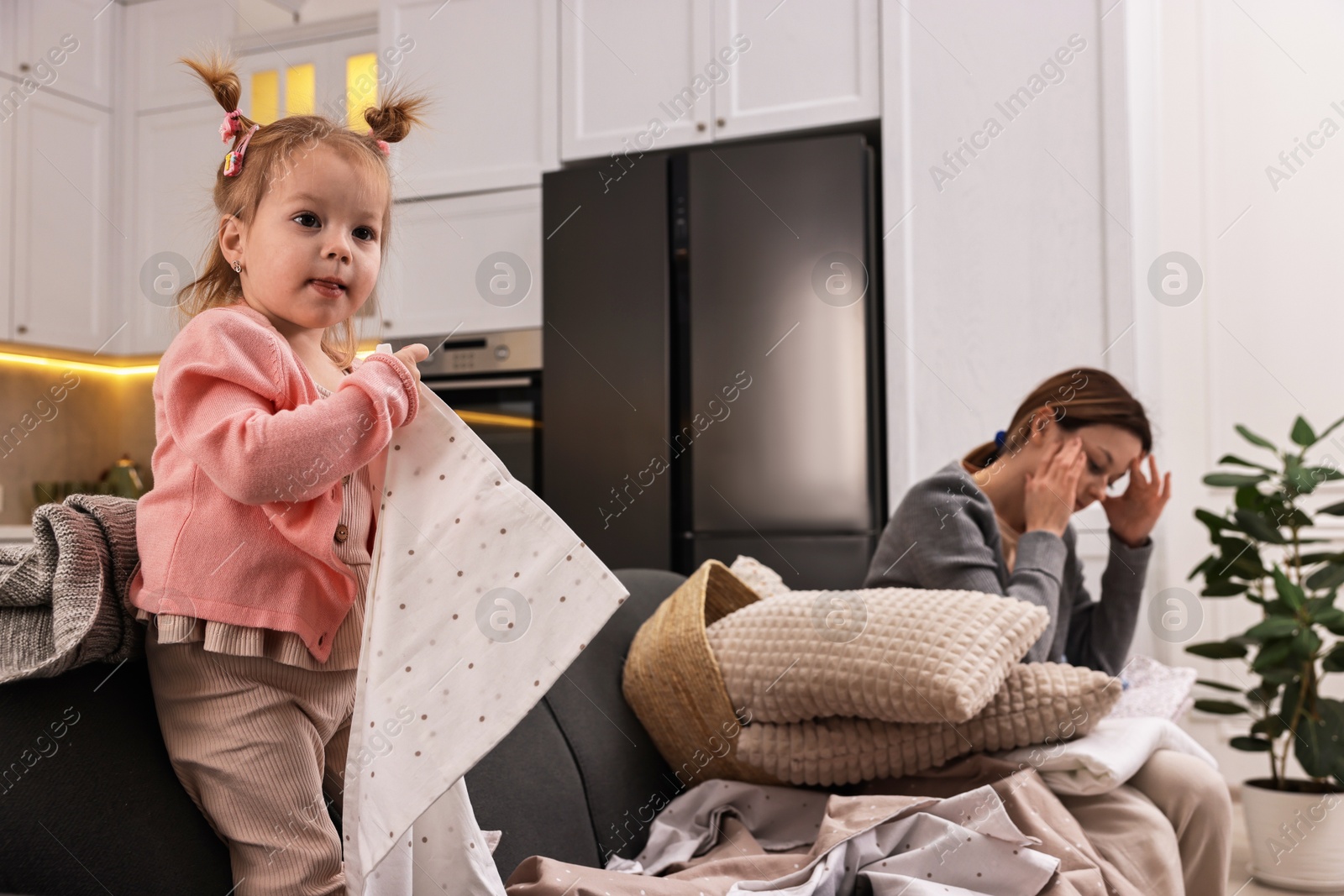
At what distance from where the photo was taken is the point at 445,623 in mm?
839

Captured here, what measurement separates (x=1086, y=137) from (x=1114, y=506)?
1.10m

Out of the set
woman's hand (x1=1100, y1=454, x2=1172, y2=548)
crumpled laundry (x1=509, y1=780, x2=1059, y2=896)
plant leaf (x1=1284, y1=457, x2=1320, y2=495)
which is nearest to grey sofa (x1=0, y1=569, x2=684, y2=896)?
crumpled laundry (x1=509, y1=780, x2=1059, y2=896)

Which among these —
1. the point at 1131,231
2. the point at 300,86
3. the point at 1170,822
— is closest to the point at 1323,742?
the point at 1131,231

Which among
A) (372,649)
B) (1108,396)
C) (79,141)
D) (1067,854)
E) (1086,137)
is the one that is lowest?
(1067,854)

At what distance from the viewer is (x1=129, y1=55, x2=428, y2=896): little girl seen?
2.68 ft

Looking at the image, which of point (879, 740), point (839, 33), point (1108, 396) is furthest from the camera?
point (839, 33)

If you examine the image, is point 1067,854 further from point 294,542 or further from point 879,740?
point 294,542

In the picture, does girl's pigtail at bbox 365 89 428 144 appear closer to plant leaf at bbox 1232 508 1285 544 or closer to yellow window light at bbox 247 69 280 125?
plant leaf at bbox 1232 508 1285 544

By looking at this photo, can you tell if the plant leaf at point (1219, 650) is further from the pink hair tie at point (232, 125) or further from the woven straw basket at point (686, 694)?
the pink hair tie at point (232, 125)

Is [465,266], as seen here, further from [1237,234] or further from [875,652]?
[875,652]

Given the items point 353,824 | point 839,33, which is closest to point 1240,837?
point 839,33

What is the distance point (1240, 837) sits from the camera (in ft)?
9.04

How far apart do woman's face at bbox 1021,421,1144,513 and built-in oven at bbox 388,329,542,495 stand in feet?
5.42

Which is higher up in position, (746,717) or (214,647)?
(214,647)
